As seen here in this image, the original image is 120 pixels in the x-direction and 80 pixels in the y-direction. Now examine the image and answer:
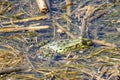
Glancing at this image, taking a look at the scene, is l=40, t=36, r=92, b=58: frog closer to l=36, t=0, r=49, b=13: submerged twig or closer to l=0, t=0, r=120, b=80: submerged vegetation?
l=0, t=0, r=120, b=80: submerged vegetation

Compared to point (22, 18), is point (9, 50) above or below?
below

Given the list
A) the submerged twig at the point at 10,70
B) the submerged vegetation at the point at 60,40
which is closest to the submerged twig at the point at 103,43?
the submerged vegetation at the point at 60,40

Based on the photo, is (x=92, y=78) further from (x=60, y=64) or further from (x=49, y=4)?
(x=49, y=4)

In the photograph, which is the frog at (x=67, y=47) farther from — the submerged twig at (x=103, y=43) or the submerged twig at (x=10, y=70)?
the submerged twig at (x=10, y=70)

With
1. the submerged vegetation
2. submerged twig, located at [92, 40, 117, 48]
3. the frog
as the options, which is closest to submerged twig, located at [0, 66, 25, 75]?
the submerged vegetation

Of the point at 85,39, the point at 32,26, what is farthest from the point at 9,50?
the point at 85,39

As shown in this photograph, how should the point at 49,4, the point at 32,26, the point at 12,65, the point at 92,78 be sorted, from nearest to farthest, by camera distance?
the point at 92,78 → the point at 12,65 → the point at 32,26 → the point at 49,4

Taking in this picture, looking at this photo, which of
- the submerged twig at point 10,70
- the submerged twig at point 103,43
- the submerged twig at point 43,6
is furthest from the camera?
the submerged twig at point 43,6

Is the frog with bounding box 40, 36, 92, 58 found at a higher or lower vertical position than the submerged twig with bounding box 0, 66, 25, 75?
higher
